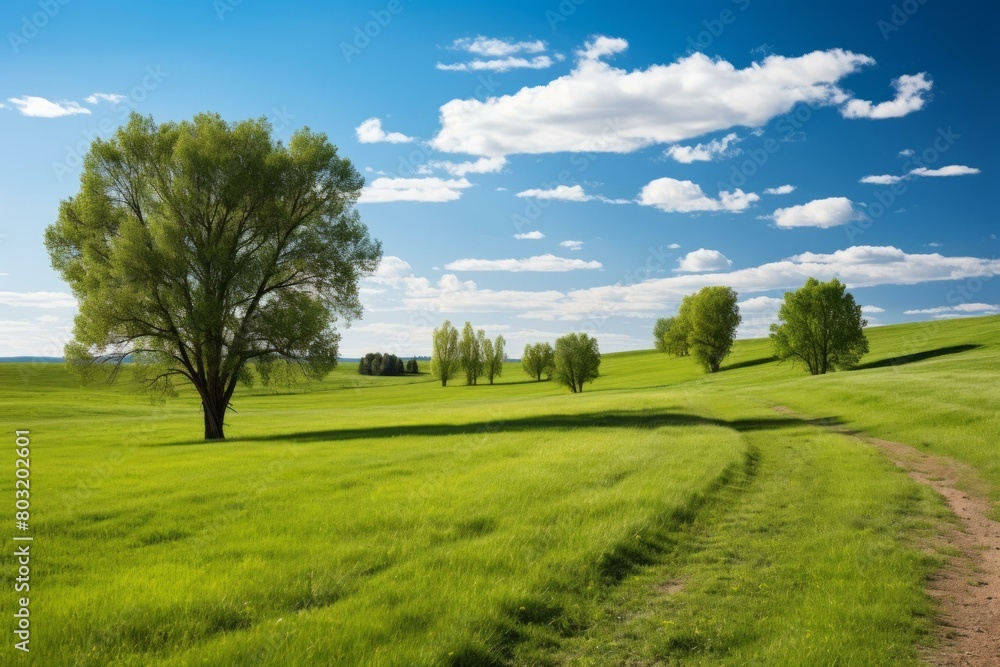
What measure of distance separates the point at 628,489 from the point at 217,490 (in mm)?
9435

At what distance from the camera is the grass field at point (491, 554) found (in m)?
6.84

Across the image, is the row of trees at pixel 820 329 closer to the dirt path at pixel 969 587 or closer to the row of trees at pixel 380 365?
the dirt path at pixel 969 587

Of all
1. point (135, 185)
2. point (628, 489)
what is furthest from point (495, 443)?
point (135, 185)

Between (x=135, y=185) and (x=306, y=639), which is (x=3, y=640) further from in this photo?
(x=135, y=185)

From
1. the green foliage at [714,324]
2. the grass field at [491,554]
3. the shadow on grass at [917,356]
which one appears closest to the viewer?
the grass field at [491,554]

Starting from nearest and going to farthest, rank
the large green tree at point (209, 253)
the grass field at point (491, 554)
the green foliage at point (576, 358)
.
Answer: the grass field at point (491, 554) < the large green tree at point (209, 253) < the green foliage at point (576, 358)

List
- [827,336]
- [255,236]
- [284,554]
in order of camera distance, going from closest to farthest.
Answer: [284,554] → [255,236] → [827,336]

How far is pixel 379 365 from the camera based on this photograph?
166 m

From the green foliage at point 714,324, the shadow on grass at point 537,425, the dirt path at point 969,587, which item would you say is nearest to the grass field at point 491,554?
the dirt path at point 969,587

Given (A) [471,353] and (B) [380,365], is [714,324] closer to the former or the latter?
(A) [471,353]

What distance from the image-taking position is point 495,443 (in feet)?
77.7

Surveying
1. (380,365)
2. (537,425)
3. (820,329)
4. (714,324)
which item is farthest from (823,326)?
(380,365)

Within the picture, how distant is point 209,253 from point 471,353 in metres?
102

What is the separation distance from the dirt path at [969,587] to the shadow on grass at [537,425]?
14.4 m
